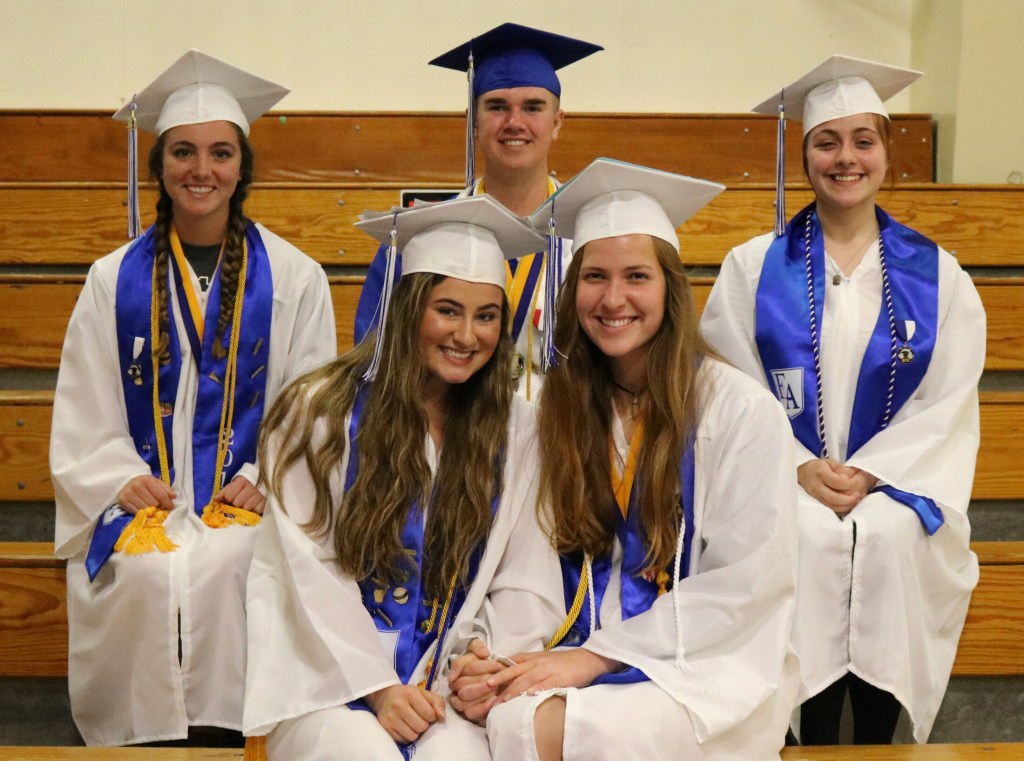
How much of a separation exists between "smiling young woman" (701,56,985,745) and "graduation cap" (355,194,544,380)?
2.81 ft

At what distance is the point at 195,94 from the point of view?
10.3 feet

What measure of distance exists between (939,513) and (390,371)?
1.29 metres

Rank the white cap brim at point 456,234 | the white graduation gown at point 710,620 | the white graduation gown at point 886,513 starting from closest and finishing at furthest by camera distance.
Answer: the white graduation gown at point 710,620 < the white cap brim at point 456,234 < the white graduation gown at point 886,513

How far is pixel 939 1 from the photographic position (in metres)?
4.86

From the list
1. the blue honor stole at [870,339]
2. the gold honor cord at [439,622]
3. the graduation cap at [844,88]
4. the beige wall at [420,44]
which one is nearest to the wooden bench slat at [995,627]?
the blue honor stole at [870,339]

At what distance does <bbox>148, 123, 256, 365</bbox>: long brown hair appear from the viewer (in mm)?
3057

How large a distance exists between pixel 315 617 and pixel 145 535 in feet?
2.32

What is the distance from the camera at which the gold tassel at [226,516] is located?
284 centimetres

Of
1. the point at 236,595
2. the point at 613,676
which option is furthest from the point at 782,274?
the point at 236,595

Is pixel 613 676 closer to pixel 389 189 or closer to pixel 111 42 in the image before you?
pixel 389 189

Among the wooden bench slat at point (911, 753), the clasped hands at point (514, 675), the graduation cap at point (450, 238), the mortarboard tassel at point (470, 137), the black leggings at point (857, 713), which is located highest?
the mortarboard tassel at point (470, 137)

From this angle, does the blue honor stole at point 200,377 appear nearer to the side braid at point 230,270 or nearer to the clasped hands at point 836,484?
the side braid at point 230,270

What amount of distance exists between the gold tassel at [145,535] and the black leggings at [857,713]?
1482 millimetres

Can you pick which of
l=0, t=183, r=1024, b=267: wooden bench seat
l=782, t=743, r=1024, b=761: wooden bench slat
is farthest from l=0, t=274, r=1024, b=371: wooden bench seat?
l=782, t=743, r=1024, b=761: wooden bench slat
